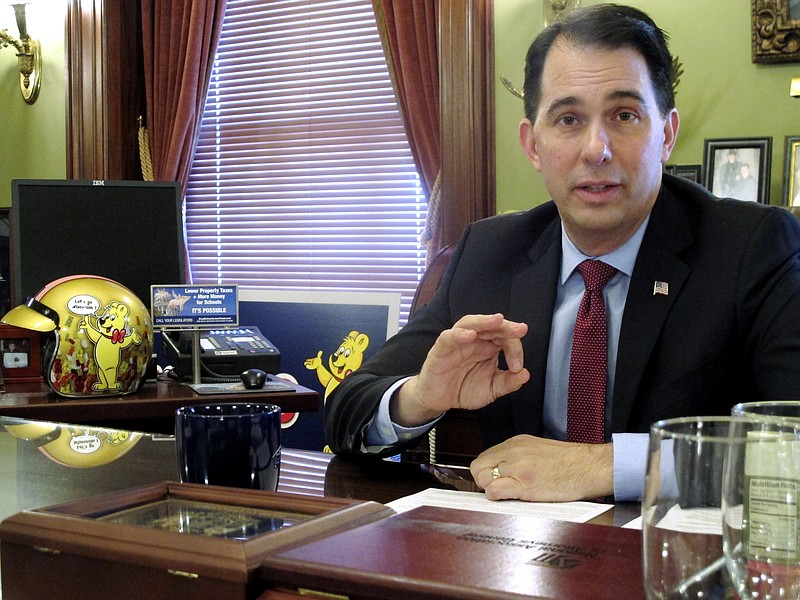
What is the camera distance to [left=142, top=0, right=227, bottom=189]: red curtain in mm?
4641

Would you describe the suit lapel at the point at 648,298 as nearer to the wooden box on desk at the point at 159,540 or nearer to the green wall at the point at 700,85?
the wooden box on desk at the point at 159,540

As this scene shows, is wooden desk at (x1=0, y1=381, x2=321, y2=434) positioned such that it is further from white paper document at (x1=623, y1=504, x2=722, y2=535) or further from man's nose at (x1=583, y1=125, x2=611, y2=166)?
white paper document at (x1=623, y1=504, x2=722, y2=535)

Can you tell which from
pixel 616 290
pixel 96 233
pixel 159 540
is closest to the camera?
pixel 159 540

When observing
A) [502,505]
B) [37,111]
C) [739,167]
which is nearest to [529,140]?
[502,505]

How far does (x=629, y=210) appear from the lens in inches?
65.1

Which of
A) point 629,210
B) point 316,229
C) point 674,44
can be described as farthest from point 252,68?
point 629,210

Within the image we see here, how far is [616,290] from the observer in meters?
1.70

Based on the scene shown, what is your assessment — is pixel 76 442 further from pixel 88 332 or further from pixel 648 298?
pixel 648 298

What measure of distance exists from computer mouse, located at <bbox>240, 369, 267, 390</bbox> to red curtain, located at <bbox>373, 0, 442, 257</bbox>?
5.77 ft

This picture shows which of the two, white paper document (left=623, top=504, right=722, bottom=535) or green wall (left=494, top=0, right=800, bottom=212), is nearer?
white paper document (left=623, top=504, right=722, bottom=535)

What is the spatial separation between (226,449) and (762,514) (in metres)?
0.59

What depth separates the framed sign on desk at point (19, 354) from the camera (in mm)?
2469

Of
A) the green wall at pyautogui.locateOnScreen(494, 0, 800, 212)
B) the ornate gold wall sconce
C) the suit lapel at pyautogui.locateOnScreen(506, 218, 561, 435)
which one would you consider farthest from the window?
the suit lapel at pyautogui.locateOnScreen(506, 218, 561, 435)

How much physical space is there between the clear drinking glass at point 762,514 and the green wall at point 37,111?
16.1 ft
